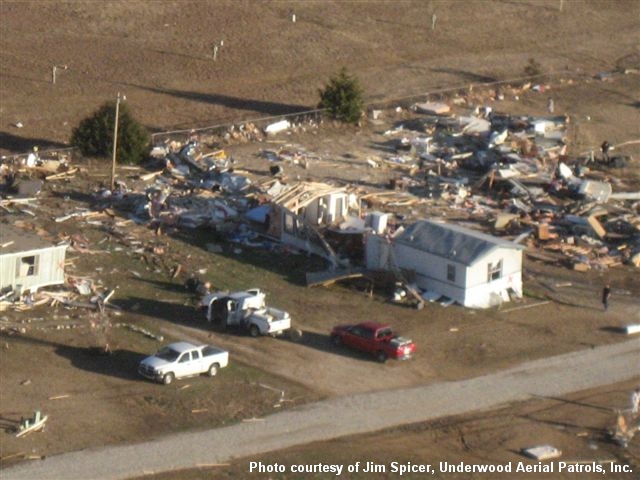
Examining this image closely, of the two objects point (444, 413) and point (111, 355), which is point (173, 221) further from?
point (444, 413)

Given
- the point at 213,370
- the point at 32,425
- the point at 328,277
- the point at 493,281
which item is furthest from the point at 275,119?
the point at 32,425

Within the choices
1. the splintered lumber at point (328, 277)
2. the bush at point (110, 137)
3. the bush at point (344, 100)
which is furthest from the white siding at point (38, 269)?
the bush at point (344, 100)

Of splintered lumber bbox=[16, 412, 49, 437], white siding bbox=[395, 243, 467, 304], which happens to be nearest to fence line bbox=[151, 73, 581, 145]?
white siding bbox=[395, 243, 467, 304]

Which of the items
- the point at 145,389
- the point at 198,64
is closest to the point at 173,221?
→ the point at 145,389

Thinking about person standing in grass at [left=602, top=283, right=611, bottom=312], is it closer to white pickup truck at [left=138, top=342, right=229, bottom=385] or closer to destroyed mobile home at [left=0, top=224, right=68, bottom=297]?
white pickup truck at [left=138, top=342, right=229, bottom=385]

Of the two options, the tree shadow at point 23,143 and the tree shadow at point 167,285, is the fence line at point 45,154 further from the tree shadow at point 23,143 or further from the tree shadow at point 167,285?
the tree shadow at point 167,285

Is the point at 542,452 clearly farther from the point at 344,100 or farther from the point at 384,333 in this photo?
the point at 344,100

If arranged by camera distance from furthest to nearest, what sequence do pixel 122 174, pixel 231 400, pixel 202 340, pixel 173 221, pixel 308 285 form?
1. pixel 122 174
2. pixel 173 221
3. pixel 308 285
4. pixel 202 340
5. pixel 231 400
